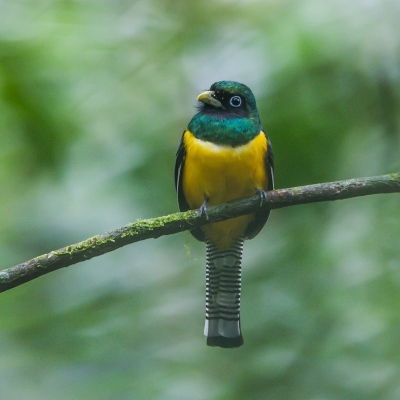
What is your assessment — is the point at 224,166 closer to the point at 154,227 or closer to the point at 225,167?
the point at 225,167

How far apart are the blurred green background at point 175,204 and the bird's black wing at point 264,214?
14 centimetres

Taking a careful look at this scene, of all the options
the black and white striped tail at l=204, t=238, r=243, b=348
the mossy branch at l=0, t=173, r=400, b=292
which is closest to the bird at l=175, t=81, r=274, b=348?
the black and white striped tail at l=204, t=238, r=243, b=348

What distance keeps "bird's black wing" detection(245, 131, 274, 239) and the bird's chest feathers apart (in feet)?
0.10

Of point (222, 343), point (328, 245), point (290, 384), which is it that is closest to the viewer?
point (290, 384)

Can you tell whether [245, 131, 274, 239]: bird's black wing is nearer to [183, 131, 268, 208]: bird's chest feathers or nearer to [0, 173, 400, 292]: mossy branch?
[183, 131, 268, 208]: bird's chest feathers

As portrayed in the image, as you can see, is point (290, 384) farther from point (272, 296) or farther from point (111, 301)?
point (111, 301)

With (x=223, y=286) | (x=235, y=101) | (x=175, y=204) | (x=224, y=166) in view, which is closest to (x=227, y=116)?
(x=235, y=101)

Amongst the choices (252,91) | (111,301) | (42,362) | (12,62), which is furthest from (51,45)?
(42,362)

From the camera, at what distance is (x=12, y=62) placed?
11.4 feet

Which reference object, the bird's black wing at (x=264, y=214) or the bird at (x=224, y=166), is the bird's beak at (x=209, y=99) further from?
the bird's black wing at (x=264, y=214)

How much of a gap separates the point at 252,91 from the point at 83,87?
114 cm

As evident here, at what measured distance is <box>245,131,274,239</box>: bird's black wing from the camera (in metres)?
3.49

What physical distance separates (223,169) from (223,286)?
0.79 meters

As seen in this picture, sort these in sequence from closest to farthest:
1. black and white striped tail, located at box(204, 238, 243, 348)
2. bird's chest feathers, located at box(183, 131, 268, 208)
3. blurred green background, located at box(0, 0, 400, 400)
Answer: blurred green background, located at box(0, 0, 400, 400) → bird's chest feathers, located at box(183, 131, 268, 208) → black and white striped tail, located at box(204, 238, 243, 348)
